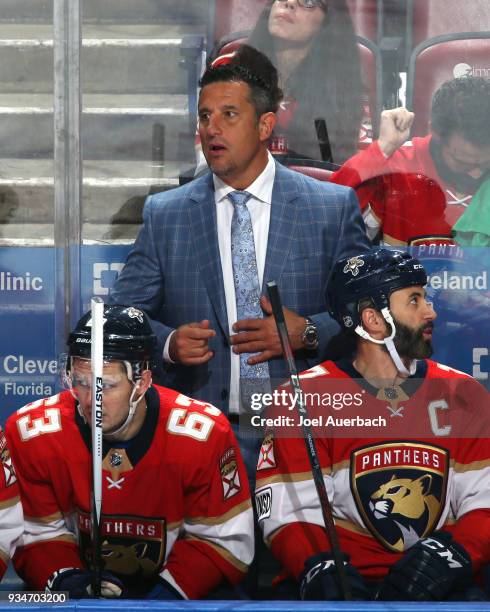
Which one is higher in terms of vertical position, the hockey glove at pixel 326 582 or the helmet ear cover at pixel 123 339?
the helmet ear cover at pixel 123 339

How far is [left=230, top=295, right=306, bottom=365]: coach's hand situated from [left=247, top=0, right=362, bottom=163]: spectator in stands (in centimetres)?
50

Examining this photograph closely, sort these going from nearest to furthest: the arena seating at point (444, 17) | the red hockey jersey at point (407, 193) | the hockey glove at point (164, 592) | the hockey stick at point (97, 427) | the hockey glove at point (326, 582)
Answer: the hockey stick at point (97, 427) < the hockey glove at point (326, 582) < the hockey glove at point (164, 592) < the arena seating at point (444, 17) < the red hockey jersey at point (407, 193)

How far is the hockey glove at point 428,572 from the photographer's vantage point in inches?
123

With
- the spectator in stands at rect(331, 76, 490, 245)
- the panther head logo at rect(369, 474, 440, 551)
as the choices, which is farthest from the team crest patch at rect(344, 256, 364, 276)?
the panther head logo at rect(369, 474, 440, 551)

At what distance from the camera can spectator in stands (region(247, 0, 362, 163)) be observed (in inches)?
137

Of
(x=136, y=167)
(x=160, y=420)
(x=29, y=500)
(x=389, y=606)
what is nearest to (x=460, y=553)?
(x=389, y=606)

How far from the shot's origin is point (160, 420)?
3369 mm

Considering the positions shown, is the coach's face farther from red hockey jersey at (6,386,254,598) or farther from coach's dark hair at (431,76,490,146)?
red hockey jersey at (6,386,254,598)

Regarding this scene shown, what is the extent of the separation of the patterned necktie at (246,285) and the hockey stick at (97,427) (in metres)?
0.57

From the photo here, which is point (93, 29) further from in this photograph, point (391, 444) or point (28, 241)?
point (391, 444)

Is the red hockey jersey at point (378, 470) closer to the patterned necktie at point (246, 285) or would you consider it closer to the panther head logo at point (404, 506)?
the panther head logo at point (404, 506)

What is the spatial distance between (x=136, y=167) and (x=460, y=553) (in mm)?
1352

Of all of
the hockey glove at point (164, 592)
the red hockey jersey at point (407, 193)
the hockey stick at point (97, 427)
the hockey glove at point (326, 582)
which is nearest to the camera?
the hockey stick at point (97, 427)

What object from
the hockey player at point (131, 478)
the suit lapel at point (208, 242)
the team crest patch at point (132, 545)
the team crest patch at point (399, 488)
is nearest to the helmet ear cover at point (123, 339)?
the hockey player at point (131, 478)
